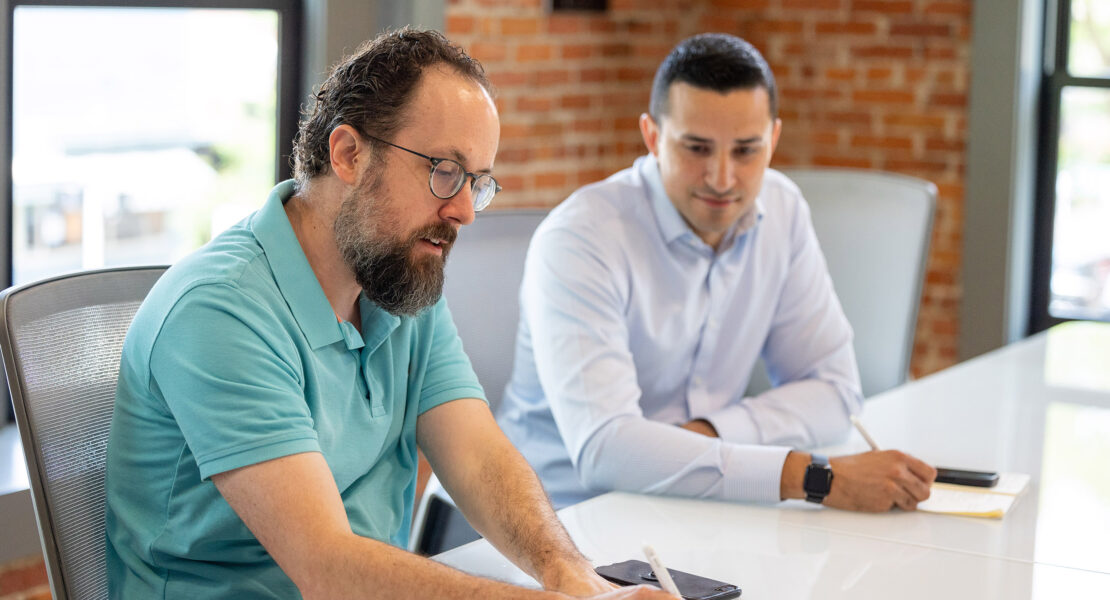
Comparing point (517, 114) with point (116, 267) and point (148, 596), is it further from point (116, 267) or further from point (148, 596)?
point (148, 596)

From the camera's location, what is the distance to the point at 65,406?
1.41m

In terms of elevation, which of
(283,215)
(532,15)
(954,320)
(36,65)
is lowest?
(954,320)

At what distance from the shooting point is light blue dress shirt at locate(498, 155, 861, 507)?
6.15ft

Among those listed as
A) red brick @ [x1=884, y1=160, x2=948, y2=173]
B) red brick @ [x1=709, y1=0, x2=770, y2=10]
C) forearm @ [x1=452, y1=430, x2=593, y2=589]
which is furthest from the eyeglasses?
red brick @ [x1=709, y1=0, x2=770, y2=10]

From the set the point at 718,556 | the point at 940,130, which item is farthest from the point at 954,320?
the point at 718,556

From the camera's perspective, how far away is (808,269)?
2.41 metres

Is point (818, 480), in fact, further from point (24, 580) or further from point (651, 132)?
point (24, 580)

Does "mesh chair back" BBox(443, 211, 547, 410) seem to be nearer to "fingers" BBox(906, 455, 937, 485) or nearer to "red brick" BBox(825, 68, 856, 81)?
"fingers" BBox(906, 455, 937, 485)

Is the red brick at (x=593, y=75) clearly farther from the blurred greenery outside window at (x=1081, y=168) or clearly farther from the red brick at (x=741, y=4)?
the blurred greenery outside window at (x=1081, y=168)

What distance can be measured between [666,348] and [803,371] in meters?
0.32

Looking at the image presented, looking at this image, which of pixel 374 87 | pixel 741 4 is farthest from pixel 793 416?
pixel 741 4

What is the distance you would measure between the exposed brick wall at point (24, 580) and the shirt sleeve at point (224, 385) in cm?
147

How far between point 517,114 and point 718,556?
228 centimetres

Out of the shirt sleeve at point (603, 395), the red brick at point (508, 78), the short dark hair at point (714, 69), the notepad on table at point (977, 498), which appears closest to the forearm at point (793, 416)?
the shirt sleeve at point (603, 395)
